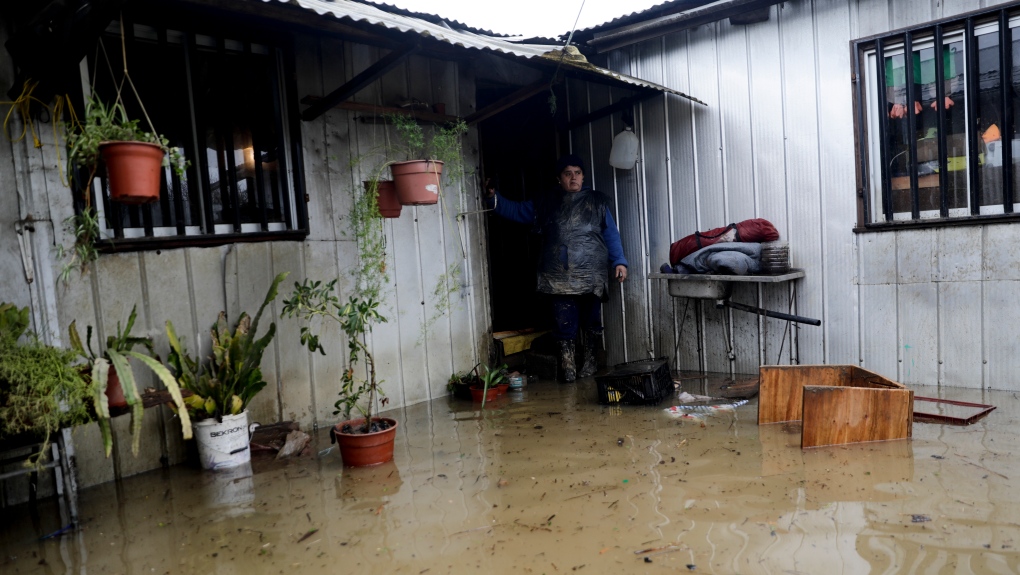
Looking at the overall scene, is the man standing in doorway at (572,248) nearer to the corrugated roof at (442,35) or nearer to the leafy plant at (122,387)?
the corrugated roof at (442,35)

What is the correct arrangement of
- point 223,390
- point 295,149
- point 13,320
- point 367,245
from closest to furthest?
point 13,320, point 223,390, point 295,149, point 367,245

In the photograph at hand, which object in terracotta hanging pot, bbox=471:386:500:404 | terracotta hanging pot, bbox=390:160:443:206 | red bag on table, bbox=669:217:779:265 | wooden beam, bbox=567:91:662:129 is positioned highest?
wooden beam, bbox=567:91:662:129

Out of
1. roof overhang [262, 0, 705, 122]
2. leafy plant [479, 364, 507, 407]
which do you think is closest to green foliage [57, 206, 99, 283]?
roof overhang [262, 0, 705, 122]

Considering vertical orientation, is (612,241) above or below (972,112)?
below

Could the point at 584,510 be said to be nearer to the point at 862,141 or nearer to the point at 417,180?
the point at 417,180

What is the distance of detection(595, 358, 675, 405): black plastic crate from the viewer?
551cm

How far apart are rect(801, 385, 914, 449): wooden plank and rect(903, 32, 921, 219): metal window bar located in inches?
75.4

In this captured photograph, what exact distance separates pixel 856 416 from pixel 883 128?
2.54 m

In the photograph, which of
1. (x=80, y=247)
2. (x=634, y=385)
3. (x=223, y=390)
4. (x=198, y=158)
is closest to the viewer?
(x=80, y=247)

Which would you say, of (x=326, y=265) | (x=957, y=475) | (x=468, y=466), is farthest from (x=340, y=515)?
(x=957, y=475)

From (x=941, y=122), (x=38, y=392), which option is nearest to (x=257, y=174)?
(x=38, y=392)

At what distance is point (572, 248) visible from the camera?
660cm

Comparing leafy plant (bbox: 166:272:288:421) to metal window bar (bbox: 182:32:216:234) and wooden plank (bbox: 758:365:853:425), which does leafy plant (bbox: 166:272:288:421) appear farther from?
wooden plank (bbox: 758:365:853:425)

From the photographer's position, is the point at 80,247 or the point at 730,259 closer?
the point at 80,247
